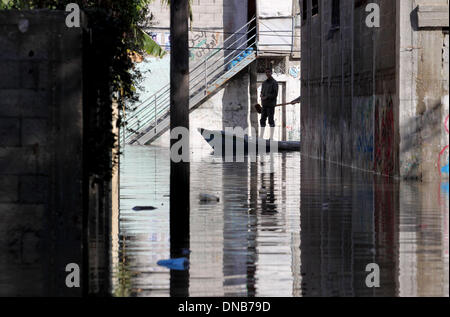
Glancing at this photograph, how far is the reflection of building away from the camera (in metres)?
39.3

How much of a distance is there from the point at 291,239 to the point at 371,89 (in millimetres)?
11290

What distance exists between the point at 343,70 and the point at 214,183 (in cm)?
648

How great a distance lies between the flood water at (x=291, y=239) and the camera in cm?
838

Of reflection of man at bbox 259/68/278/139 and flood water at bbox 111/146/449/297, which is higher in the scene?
reflection of man at bbox 259/68/278/139

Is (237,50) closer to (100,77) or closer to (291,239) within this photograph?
(291,239)

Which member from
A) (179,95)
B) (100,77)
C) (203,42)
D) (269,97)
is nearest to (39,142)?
(100,77)

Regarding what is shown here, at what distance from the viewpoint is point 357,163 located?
23688 millimetres

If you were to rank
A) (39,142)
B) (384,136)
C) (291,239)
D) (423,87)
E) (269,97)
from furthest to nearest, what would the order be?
(269,97), (384,136), (423,87), (291,239), (39,142)

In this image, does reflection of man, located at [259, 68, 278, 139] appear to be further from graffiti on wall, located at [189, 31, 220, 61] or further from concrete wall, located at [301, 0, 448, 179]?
graffiti on wall, located at [189, 31, 220, 61]

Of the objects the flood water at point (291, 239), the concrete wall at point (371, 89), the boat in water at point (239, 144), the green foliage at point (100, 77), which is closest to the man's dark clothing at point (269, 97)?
the boat in water at point (239, 144)

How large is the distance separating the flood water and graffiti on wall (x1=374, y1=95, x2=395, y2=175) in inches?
26.2

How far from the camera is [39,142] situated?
877 centimetres

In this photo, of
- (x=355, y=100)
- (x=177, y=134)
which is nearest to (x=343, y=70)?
(x=355, y=100)

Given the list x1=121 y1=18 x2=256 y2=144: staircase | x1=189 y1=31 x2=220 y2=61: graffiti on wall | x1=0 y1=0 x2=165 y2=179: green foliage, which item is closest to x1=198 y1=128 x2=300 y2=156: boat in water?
x1=121 y1=18 x2=256 y2=144: staircase
